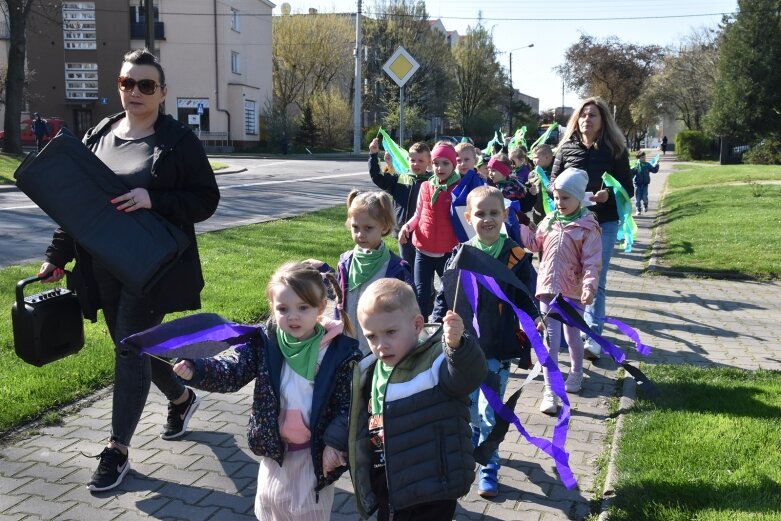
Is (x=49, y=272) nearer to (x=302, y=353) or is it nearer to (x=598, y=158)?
(x=302, y=353)

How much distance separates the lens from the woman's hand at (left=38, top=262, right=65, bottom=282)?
13.7 ft

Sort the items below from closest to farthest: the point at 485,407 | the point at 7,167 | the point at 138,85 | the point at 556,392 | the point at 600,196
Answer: the point at 556,392 < the point at 138,85 < the point at 485,407 < the point at 600,196 < the point at 7,167

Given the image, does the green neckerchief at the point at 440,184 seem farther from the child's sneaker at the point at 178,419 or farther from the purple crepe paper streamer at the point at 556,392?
the child's sneaker at the point at 178,419

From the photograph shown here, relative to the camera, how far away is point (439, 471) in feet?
9.04

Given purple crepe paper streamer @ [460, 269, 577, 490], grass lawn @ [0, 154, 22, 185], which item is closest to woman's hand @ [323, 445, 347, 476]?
purple crepe paper streamer @ [460, 269, 577, 490]

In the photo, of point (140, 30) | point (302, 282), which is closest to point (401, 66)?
point (302, 282)

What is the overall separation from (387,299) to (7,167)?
91.1 ft

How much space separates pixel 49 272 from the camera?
13.8 ft

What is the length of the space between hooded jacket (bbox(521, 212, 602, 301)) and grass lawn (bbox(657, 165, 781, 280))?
652 cm

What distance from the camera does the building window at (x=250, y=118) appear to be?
2066 inches

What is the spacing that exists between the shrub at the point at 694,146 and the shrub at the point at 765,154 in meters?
8.28

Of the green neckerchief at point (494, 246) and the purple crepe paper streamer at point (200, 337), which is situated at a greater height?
the green neckerchief at point (494, 246)

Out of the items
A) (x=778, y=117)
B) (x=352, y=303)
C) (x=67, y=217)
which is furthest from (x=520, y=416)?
(x=778, y=117)

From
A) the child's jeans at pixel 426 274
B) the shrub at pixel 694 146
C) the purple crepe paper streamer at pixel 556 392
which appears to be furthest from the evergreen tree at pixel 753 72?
the purple crepe paper streamer at pixel 556 392
